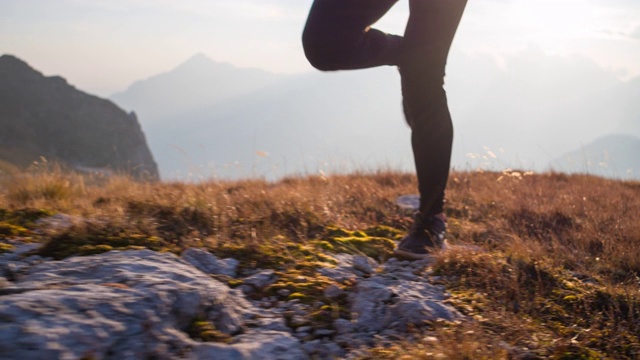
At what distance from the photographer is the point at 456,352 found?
4.53 feet

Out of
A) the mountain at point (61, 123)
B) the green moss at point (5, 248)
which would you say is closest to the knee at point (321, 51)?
the green moss at point (5, 248)

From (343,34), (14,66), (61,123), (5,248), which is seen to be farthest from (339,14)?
(14,66)

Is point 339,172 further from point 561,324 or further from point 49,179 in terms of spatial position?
point 561,324

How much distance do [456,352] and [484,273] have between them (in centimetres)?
77

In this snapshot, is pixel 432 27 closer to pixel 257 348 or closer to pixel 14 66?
pixel 257 348

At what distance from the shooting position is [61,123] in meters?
77.8

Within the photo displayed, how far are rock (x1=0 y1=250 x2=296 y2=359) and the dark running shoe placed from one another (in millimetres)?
939

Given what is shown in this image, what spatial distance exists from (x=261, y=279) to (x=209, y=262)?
0.23 m

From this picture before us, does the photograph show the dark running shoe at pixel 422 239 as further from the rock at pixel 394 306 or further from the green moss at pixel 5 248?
the green moss at pixel 5 248

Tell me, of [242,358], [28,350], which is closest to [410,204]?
[242,358]

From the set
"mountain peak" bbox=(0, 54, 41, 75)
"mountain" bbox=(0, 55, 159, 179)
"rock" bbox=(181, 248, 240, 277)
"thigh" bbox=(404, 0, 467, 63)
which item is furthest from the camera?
"mountain peak" bbox=(0, 54, 41, 75)

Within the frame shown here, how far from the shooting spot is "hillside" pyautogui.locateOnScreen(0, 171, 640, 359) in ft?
4.43

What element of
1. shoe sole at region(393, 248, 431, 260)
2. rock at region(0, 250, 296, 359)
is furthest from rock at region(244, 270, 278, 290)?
shoe sole at region(393, 248, 431, 260)

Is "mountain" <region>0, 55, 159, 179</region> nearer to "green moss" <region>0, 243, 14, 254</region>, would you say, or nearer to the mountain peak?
the mountain peak
